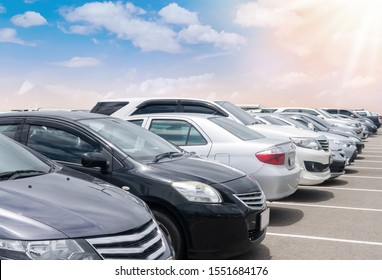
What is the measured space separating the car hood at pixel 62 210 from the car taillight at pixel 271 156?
317 cm

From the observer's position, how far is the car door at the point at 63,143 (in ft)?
15.2

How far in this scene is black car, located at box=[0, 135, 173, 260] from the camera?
255 cm

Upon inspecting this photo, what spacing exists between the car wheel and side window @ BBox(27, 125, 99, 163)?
99 centimetres

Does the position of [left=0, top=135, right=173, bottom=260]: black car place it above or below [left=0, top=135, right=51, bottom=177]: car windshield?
below

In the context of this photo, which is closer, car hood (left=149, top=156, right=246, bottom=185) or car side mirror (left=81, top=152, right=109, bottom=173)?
car side mirror (left=81, top=152, right=109, bottom=173)

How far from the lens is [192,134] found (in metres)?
6.73

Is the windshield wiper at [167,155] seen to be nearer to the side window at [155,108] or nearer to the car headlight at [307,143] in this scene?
the car headlight at [307,143]

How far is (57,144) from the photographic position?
498 cm

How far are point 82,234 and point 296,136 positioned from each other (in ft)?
21.3

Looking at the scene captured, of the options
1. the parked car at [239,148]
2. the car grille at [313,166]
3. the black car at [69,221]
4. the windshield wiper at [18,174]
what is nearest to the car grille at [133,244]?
the black car at [69,221]

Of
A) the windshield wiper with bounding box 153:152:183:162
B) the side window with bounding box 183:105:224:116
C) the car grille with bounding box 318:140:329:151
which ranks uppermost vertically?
the side window with bounding box 183:105:224:116

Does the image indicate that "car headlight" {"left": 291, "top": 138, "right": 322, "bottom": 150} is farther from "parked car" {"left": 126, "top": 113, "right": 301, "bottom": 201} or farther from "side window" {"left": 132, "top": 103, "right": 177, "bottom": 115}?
"side window" {"left": 132, "top": 103, "right": 177, "bottom": 115}

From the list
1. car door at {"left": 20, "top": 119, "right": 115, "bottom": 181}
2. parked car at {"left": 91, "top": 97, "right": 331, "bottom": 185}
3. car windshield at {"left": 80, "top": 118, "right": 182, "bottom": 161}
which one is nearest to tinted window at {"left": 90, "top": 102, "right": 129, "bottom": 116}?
parked car at {"left": 91, "top": 97, "right": 331, "bottom": 185}
